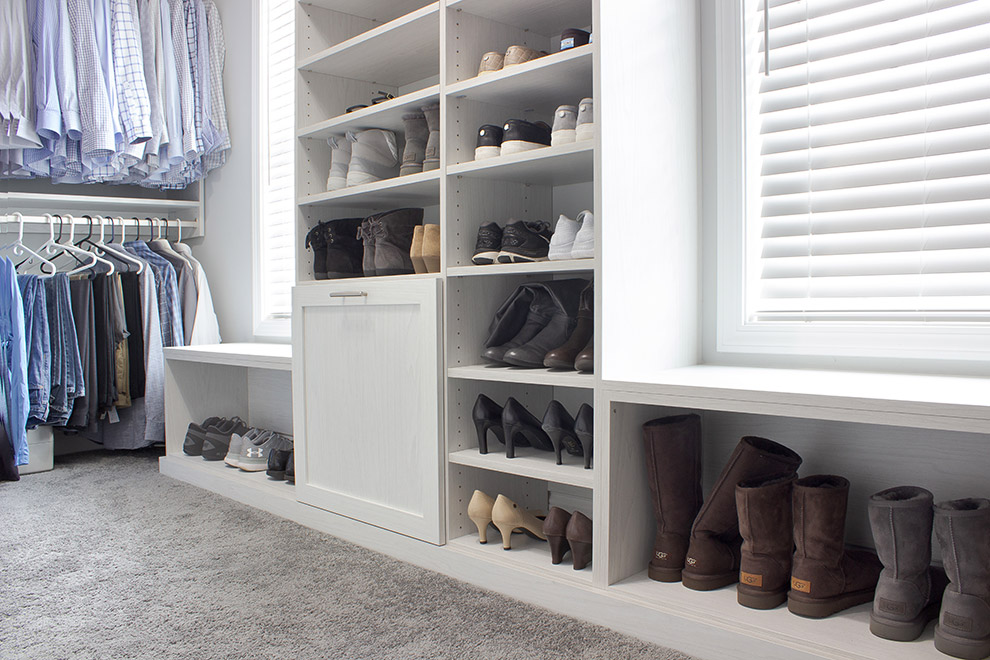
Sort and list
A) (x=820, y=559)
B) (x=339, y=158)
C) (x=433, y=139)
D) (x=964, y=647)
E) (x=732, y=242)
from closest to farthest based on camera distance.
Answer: (x=964, y=647) < (x=820, y=559) < (x=732, y=242) < (x=433, y=139) < (x=339, y=158)

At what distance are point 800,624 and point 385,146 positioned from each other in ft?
6.04

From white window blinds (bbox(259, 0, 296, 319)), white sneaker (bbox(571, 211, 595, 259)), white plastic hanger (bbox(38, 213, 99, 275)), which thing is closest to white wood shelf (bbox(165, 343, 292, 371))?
white window blinds (bbox(259, 0, 296, 319))

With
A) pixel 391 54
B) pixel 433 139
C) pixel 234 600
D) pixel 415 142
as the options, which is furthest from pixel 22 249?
pixel 234 600

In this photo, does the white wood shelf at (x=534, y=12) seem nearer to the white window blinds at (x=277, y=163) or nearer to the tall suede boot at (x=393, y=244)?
the tall suede boot at (x=393, y=244)

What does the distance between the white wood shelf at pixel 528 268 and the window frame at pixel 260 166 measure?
1.84m

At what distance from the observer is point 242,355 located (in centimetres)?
292

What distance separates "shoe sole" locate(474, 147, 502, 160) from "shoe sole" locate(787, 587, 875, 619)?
50.0 inches

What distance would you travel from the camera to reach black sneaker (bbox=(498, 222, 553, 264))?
196cm

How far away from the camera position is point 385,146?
98.3 inches

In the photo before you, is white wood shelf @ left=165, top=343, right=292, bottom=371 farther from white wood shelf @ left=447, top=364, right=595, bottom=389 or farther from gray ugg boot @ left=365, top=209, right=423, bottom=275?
white wood shelf @ left=447, top=364, right=595, bottom=389

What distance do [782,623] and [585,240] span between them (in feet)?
3.03

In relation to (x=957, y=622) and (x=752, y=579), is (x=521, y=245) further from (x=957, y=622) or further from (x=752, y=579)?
(x=957, y=622)

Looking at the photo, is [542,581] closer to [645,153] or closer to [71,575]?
[645,153]

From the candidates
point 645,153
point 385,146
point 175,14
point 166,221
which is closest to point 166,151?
point 166,221
